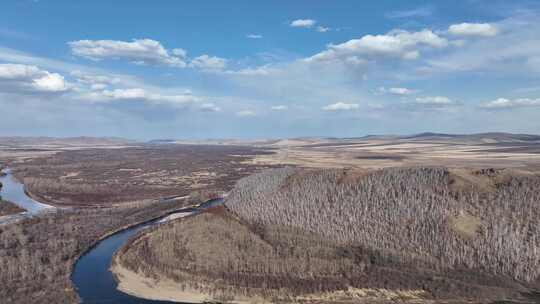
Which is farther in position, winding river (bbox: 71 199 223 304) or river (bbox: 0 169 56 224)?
river (bbox: 0 169 56 224)

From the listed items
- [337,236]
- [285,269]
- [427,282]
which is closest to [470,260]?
[427,282]

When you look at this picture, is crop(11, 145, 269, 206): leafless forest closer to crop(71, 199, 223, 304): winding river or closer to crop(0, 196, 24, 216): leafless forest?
crop(0, 196, 24, 216): leafless forest

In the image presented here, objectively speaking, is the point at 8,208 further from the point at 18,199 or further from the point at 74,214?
the point at 74,214

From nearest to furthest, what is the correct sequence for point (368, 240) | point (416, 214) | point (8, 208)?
1. point (416, 214)
2. point (368, 240)
3. point (8, 208)

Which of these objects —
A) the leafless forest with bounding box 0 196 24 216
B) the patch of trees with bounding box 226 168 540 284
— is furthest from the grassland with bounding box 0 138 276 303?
the patch of trees with bounding box 226 168 540 284

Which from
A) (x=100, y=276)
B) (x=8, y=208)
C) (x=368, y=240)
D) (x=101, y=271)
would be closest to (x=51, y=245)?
(x=101, y=271)

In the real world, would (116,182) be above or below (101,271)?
above

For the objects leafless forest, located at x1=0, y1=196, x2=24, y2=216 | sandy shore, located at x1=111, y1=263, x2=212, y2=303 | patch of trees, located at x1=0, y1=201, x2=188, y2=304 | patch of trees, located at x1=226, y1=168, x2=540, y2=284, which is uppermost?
patch of trees, located at x1=226, y1=168, x2=540, y2=284

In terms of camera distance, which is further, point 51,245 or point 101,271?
point 51,245

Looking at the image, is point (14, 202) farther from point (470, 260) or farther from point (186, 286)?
point (470, 260)

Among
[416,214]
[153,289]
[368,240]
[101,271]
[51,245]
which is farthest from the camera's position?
[51,245]

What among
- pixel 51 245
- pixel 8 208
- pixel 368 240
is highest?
pixel 368 240
